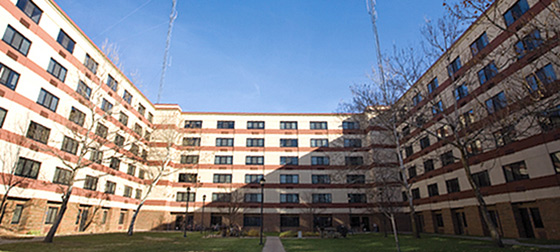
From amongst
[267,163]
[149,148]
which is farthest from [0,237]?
[267,163]

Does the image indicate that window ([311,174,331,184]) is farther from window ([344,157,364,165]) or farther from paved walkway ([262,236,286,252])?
paved walkway ([262,236,286,252])

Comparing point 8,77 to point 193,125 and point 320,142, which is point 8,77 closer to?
point 193,125

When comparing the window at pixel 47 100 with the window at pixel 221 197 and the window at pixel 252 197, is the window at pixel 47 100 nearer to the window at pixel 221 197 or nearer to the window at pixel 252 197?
the window at pixel 221 197

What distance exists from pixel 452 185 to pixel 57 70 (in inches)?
1750

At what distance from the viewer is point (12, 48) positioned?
23469 mm

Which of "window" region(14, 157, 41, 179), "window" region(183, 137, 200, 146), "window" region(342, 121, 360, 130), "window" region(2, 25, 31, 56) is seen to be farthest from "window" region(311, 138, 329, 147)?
"window" region(2, 25, 31, 56)

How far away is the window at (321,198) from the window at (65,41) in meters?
38.1

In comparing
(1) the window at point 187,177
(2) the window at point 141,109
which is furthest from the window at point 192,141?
(2) the window at point 141,109

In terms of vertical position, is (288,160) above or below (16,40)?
below

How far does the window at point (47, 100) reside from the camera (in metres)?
26.3

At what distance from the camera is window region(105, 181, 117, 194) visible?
119ft

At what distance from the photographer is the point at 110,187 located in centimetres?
3709

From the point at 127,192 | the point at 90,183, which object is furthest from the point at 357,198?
the point at 90,183

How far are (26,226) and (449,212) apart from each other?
140ft
